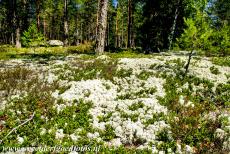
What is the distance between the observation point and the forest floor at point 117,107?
11.4m

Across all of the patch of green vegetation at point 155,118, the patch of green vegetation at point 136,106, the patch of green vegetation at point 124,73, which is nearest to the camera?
the patch of green vegetation at point 155,118

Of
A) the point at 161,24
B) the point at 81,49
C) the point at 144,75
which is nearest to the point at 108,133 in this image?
the point at 144,75

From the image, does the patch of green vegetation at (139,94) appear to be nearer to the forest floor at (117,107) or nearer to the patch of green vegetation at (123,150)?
the forest floor at (117,107)

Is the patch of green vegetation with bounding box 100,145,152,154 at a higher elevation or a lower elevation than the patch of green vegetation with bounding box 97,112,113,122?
lower

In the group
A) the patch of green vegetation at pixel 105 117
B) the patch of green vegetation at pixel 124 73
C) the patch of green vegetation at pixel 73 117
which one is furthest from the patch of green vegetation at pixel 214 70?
the patch of green vegetation at pixel 73 117

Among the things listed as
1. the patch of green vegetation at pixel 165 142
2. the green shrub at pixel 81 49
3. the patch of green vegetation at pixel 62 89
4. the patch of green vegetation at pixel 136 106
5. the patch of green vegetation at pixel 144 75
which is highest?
the green shrub at pixel 81 49

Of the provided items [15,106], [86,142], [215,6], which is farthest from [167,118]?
[215,6]

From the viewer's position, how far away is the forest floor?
11359 millimetres

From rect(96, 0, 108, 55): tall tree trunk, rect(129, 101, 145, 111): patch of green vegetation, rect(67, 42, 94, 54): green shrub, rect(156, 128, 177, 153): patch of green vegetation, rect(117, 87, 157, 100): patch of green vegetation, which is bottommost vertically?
rect(156, 128, 177, 153): patch of green vegetation

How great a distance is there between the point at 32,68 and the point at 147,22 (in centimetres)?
2252

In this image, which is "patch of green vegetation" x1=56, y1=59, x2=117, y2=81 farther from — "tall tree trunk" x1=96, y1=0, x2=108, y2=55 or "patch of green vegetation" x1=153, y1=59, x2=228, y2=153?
"tall tree trunk" x1=96, y1=0, x2=108, y2=55

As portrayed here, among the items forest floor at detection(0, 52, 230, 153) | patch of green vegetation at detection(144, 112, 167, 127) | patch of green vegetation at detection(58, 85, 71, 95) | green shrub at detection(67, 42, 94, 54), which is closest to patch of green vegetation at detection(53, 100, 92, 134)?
forest floor at detection(0, 52, 230, 153)

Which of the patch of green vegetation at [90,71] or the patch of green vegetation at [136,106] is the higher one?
the patch of green vegetation at [90,71]

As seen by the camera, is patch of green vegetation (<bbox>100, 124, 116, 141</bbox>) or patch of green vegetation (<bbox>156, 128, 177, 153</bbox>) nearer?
patch of green vegetation (<bbox>156, 128, 177, 153</bbox>)
